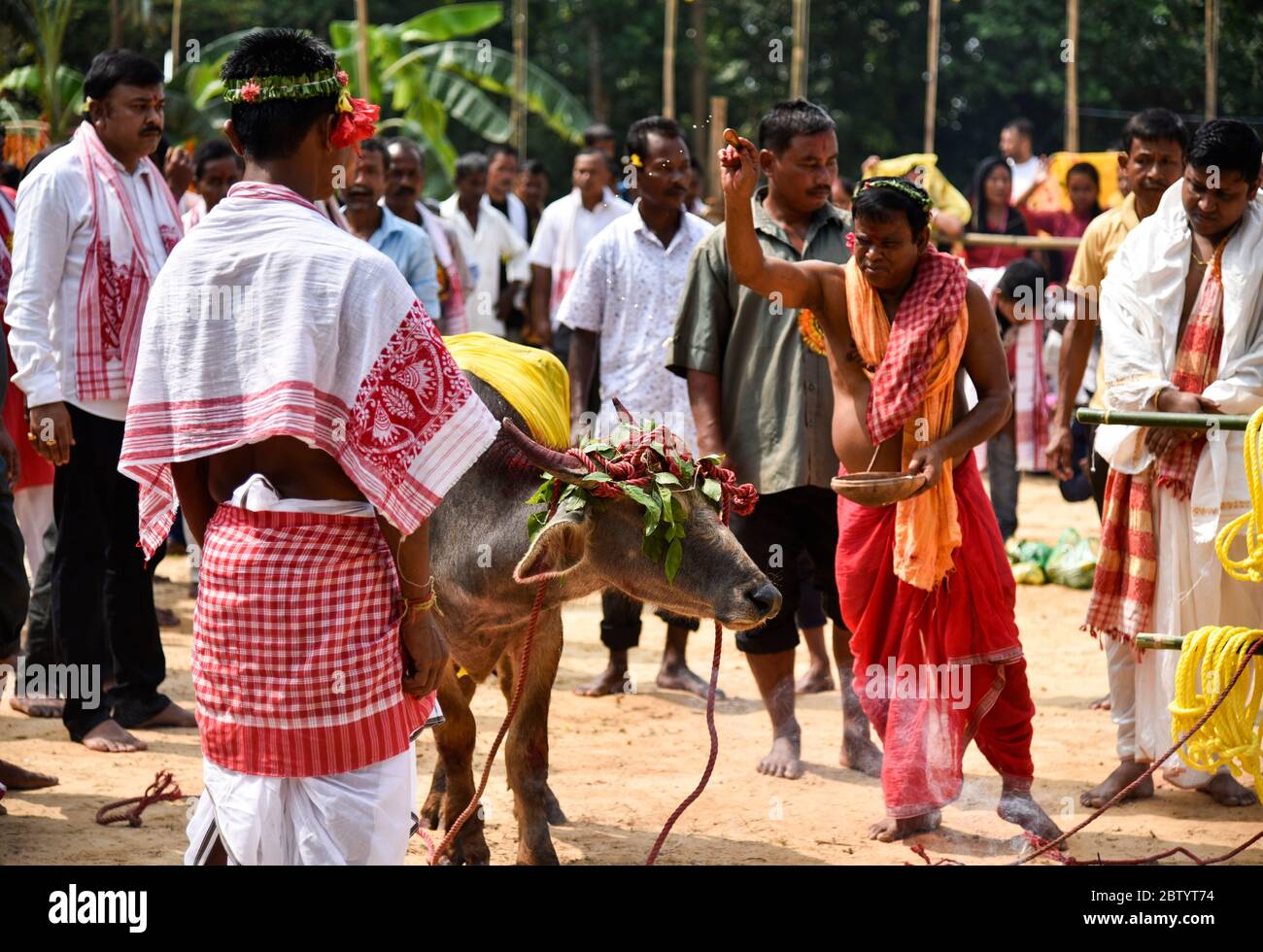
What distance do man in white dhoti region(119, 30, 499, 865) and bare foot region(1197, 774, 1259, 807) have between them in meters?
3.84

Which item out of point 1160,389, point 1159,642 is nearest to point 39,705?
point 1159,642

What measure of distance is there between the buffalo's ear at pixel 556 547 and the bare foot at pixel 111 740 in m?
2.72

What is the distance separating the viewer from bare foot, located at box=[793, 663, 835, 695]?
7.76 meters

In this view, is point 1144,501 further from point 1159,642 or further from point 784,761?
point 784,761

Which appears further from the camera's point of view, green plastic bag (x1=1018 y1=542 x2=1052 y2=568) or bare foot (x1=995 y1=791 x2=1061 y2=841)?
green plastic bag (x1=1018 y1=542 x2=1052 y2=568)

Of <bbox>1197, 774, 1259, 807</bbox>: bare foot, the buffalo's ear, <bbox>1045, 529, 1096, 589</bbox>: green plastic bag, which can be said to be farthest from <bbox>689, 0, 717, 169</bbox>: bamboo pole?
the buffalo's ear

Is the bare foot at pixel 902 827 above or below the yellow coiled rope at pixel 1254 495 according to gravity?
below

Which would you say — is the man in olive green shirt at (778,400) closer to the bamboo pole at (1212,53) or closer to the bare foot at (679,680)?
the bare foot at (679,680)

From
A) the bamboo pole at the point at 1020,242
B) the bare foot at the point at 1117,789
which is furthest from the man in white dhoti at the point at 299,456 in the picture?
the bamboo pole at the point at 1020,242

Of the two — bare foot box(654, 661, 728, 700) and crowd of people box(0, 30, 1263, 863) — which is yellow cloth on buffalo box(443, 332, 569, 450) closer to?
crowd of people box(0, 30, 1263, 863)

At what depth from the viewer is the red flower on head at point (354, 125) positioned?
3.33 metres
